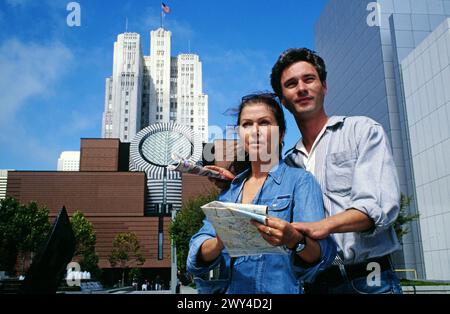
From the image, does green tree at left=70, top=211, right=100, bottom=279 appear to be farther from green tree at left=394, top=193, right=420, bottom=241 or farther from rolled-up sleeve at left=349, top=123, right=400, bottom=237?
rolled-up sleeve at left=349, top=123, right=400, bottom=237

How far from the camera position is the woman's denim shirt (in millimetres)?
1514

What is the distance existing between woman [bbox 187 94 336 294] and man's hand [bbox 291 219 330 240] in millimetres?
25

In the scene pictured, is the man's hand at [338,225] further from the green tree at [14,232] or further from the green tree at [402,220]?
the green tree at [14,232]

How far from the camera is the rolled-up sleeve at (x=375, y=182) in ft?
5.12

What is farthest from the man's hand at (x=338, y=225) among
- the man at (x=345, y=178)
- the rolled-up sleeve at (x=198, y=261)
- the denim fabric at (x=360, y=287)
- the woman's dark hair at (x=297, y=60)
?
the woman's dark hair at (x=297, y=60)

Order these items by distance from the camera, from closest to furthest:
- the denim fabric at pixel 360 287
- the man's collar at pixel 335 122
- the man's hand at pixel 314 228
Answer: the man's hand at pixel 314 228
the denim fabric at pixel 360 287
the man's collar at pixel 335 122

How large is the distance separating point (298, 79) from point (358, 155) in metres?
0.45

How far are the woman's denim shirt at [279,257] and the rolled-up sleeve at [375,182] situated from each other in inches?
6.7

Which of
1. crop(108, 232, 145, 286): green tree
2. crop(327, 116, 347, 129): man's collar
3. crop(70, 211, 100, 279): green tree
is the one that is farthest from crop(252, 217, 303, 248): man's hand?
crop(108, 232, 145, 286): green tree

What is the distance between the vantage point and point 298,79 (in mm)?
1934

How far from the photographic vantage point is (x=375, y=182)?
1630 mm

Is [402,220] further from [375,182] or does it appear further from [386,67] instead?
[375,182]

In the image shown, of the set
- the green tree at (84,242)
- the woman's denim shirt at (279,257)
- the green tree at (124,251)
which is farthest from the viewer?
the green tree at (124,251)
